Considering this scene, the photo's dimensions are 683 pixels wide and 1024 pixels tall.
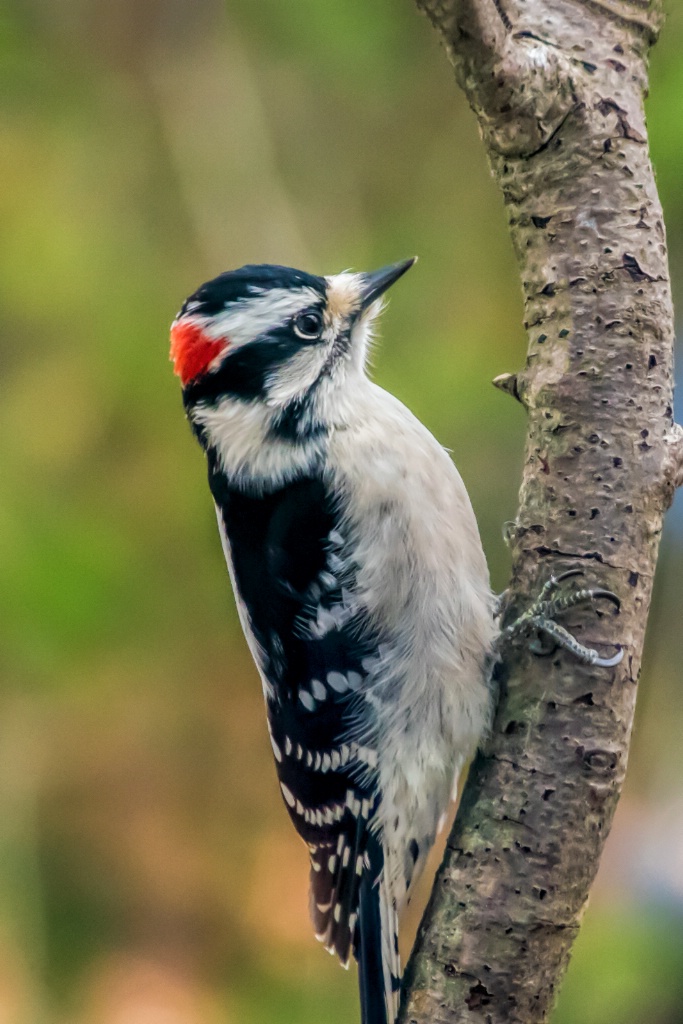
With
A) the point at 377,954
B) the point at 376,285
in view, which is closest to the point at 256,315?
the point at 376,285

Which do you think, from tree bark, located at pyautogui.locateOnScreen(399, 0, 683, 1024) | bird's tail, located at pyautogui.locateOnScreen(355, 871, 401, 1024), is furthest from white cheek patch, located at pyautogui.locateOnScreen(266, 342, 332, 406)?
bird's tail, located at pyautogui.locateOnScreen(355, 871, 401, 1024)

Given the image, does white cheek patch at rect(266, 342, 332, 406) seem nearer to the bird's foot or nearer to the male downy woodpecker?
the male downy woodpecker

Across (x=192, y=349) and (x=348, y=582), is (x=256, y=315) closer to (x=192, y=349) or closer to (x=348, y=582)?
(x=192, y=349)

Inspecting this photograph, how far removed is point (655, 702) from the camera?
4.48 ft

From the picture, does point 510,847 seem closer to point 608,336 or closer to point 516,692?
point 516,692

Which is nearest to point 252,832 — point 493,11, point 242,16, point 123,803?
point 123,803

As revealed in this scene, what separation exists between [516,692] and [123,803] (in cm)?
85

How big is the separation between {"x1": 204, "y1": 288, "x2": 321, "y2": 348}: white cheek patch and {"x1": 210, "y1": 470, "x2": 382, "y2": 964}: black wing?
188mm

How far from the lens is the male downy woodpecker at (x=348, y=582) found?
3.94ft

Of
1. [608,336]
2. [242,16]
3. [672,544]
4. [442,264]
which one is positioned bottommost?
[672,544]

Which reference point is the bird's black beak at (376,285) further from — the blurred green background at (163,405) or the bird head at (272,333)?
the blurred green background at (163,405)

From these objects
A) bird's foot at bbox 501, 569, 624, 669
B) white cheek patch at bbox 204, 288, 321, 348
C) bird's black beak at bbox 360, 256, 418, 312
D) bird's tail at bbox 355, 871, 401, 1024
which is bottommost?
bird's tail at bbox 355, 871, 401, 1024

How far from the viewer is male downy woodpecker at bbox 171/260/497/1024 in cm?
120

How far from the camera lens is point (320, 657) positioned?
1222 mm
